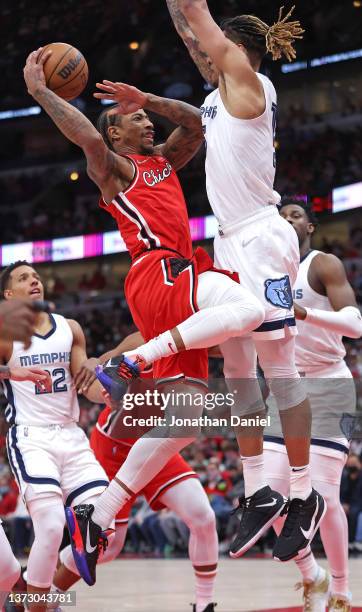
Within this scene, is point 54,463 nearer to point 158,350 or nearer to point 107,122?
point 158,350

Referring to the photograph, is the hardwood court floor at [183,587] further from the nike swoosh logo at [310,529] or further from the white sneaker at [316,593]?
the nike swoosh logo at [310,529]

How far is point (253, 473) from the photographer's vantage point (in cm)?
519

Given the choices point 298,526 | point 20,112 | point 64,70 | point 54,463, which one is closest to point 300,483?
point 298,526

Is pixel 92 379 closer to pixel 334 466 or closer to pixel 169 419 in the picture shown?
pixel 169 419

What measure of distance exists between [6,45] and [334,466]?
26144 millimetres

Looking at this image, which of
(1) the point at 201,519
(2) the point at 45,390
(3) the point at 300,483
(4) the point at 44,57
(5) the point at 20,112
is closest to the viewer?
(3) the point at 300,483

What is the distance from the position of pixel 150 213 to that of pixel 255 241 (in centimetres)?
68

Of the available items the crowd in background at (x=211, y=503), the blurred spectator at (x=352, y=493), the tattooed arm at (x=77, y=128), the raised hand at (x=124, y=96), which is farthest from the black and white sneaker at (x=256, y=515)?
the blurred spectator at (x=352, y=493)

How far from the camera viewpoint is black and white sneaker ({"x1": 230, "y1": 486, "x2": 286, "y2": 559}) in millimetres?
4934

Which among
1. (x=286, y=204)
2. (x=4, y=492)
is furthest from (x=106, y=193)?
(x=4, y=492)

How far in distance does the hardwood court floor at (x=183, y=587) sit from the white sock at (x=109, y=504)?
7.66ft

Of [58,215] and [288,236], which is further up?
[288,236]

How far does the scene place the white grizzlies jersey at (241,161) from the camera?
5.05 meters

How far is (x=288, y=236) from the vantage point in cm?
507
